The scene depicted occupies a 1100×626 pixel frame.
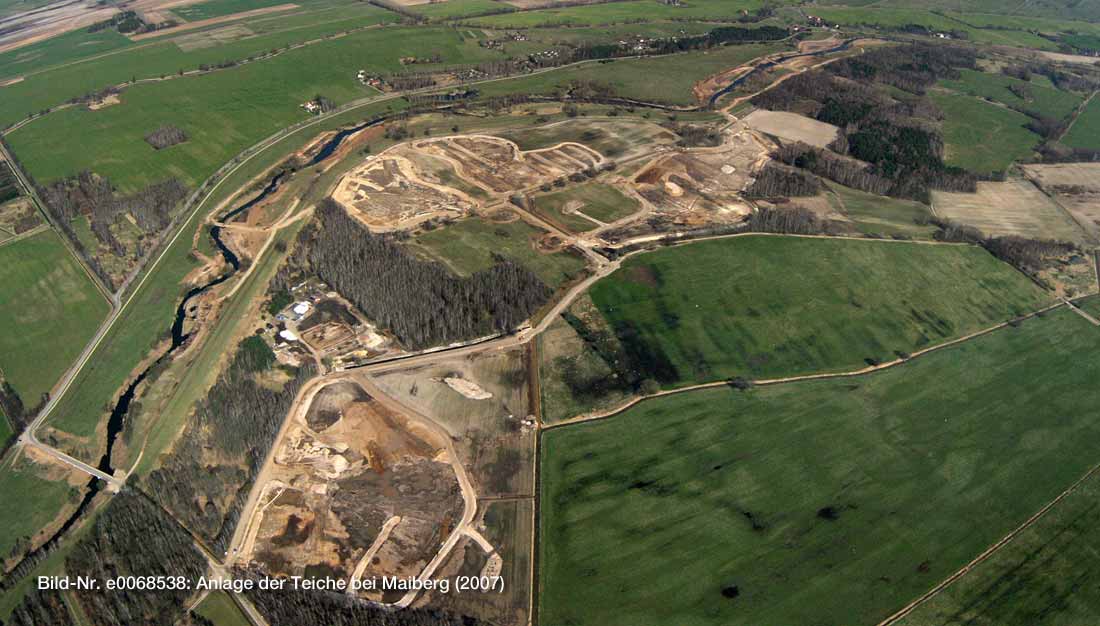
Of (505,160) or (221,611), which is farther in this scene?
(505,160)

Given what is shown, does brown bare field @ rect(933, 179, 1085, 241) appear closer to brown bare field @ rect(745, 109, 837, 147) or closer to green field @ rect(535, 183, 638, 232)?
brown bare field @ rect(745, 109, 837, 147)

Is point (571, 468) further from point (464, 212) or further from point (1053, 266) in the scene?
point (1053, 266)

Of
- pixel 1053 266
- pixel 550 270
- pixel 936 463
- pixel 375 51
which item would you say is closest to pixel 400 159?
pixel 550 270

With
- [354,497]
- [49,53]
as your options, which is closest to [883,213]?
[354,497]

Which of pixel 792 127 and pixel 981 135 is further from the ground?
pixel 981 135

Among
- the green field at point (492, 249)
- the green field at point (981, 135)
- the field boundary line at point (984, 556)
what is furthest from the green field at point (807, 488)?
the green field at point (981, 135)

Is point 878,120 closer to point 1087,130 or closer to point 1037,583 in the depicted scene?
point 1087,130
